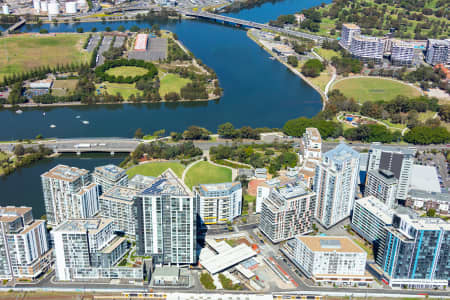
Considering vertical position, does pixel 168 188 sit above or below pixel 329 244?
above

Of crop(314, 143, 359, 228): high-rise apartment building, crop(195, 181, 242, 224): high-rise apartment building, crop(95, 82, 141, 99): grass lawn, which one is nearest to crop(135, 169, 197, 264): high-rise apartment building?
crop(195, 181, 242, 224): high-rise apartment building

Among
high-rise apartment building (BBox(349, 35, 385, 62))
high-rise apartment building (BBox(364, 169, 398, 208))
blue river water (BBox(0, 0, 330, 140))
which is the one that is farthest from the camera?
high-rise apartment building (BBox(349, 35, 385, 62))

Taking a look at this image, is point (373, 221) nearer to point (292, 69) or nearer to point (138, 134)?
point (138, 134)

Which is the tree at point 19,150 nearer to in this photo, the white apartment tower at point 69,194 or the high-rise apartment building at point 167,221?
the white apartment tower at point 69,194

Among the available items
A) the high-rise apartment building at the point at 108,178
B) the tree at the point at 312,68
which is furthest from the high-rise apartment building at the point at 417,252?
the tree at the point at 312,68

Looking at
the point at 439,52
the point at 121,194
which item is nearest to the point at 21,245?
the point at 121,194

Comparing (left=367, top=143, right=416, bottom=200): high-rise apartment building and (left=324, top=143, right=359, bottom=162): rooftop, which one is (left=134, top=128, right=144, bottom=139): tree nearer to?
(left=324, top=143, right=359, bottom=162): rooftop
